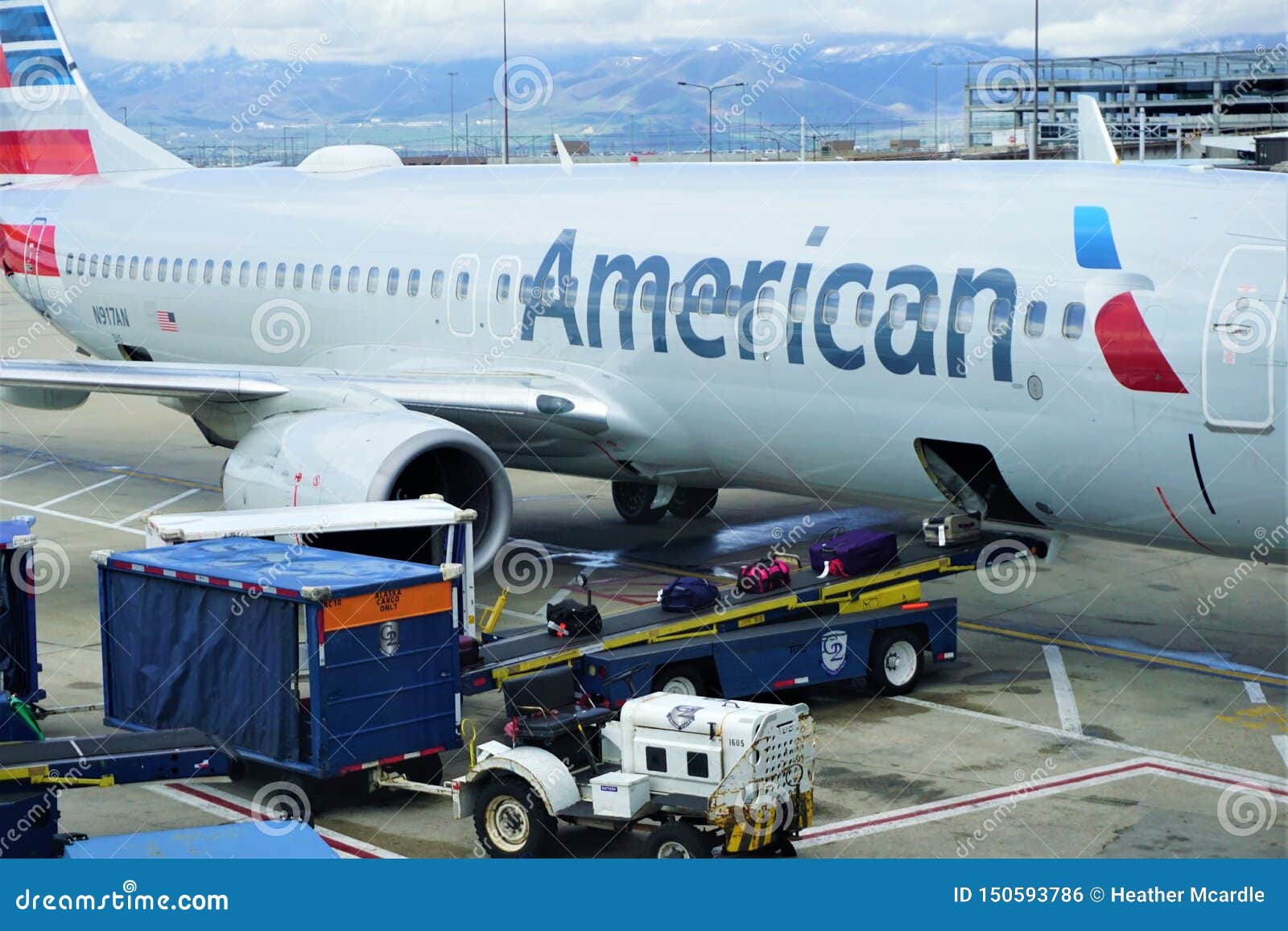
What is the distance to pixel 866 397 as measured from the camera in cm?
1555

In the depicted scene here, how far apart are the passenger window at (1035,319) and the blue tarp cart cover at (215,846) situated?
7.95 meters

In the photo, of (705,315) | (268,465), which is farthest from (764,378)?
(268,465)

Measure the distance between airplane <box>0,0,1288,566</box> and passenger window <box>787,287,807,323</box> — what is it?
0.09 ft

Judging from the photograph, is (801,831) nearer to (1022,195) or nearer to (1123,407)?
(1123,407)

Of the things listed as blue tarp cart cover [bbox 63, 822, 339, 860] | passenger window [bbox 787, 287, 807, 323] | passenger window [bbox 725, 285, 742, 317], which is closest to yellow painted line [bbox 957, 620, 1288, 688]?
passenger window [bbox 787, 287, 807, 323]

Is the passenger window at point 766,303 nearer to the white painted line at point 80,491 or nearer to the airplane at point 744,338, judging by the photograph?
the airplane at point 744,338

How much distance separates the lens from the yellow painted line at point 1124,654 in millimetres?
15500

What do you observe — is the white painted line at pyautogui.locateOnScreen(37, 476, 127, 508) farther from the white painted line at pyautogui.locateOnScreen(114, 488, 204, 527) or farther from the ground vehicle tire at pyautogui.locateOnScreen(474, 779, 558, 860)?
the ground vehicle tire at pyautogui.locateOnScreen(474, 779, 558, 860)

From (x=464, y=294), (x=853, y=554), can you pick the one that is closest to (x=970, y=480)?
(x=853, y=554)

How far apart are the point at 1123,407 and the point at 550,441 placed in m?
7.19

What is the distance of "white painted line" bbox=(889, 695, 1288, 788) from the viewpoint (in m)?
12.7

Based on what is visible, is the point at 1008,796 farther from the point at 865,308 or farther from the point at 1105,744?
the point at 865,308

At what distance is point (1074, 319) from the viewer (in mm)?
14031

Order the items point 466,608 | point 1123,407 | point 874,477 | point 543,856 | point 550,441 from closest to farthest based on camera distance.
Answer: point 543,856 < point 1123,407 < point 466,608 < point 874,477 < point 550,441
